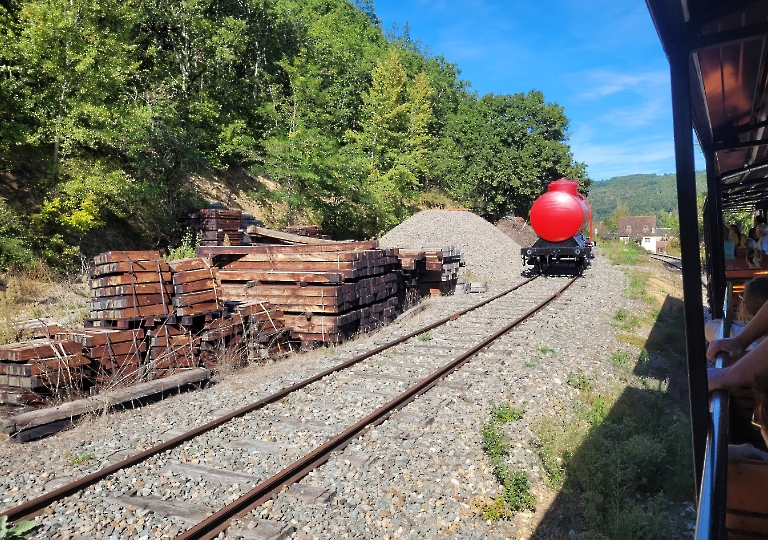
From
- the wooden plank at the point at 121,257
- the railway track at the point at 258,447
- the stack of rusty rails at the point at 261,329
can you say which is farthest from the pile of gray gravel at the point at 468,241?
the wooden plank at the point at 121,257

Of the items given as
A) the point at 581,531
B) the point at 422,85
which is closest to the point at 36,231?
the point at 581,531

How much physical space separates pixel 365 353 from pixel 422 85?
37.5 meters

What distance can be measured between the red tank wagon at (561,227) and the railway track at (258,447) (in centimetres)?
1233

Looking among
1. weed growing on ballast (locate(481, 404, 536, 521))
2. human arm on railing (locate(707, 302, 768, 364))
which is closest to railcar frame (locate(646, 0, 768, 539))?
human arm on railing (locate(707, 302, 768, 364))

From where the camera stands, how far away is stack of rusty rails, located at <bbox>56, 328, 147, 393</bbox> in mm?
7188

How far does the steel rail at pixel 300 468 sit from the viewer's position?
3873mm

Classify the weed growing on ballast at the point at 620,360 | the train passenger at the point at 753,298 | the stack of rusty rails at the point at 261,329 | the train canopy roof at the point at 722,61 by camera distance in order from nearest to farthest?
the train canopy roof at the point at 722,61 → the train passenger at the point at 753,298 → the weed growing on ballast at the point at 620,360 → the stack of rusty rails at the point at 261,329

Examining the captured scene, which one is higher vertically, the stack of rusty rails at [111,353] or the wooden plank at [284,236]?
the wooden plank at [284,236]

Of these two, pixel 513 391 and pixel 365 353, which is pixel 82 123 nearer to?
pixel 365 353

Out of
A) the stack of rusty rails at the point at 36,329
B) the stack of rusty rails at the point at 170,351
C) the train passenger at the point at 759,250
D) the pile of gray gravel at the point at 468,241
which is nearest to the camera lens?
the stack of rusty rails at the point at 36,329

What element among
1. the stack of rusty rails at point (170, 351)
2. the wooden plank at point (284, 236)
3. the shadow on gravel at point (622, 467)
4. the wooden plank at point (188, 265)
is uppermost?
the wooden plank at point (284, 236)

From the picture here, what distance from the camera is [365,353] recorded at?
8.99 m

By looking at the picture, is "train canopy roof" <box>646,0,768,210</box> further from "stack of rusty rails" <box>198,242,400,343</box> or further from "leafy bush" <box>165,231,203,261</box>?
"leafy bush" <box>165,231,203,261</box>

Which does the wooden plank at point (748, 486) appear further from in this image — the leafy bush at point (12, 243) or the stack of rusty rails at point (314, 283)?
the leafy bush at point (12, 243)
